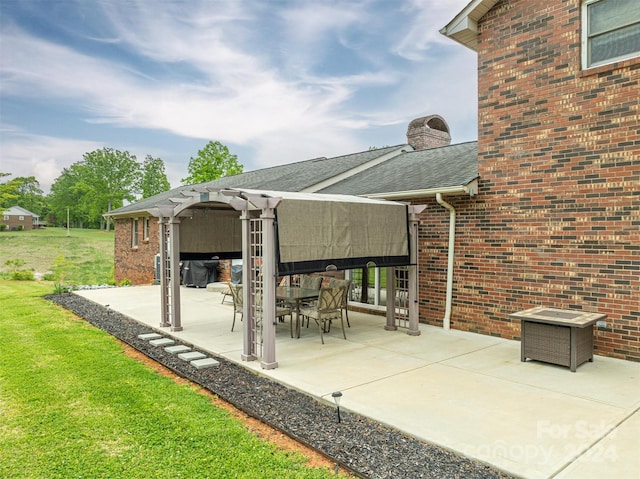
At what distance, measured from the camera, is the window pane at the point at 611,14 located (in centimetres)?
630

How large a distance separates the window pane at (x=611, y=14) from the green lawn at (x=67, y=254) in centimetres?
2400

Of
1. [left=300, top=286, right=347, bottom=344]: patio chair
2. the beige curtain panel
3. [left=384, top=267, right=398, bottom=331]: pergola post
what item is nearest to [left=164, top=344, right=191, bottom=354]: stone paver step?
[left=300, top=286, right=347, bottom=344]: patio chair

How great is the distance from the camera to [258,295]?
645 cm

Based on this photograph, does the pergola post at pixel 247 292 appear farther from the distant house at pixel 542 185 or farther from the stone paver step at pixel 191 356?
the distant house at pixel 542 185

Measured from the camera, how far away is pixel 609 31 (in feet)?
21.1

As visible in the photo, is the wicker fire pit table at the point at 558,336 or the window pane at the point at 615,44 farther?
the window pane at the point at 615,44

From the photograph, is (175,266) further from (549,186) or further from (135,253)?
(135,253)

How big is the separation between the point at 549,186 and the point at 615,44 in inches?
86.6

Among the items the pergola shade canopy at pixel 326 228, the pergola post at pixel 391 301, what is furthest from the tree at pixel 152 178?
the pergola post at pixel 391 301

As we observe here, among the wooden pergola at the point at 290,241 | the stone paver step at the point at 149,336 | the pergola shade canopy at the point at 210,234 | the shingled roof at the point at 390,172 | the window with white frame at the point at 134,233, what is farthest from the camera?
the window with white frame at the point at 134,233

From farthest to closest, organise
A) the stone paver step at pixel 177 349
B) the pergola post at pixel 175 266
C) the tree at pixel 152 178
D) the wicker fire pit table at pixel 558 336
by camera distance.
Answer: the tree at pixel 152 178 → the pergola post at pixel 175 266 → the stone paver step at pixel 177 349 → the wicker fire pit table at pixel 558 336

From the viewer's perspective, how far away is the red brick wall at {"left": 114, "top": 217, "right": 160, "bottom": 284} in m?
19.3

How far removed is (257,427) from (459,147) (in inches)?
372

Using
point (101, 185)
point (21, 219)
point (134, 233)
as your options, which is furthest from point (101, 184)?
point (134, 233)
